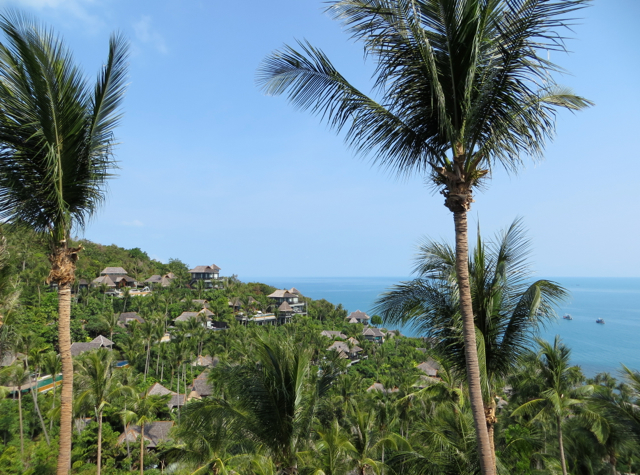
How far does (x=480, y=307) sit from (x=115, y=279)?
5947 centimetres

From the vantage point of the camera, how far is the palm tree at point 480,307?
561 centimetres

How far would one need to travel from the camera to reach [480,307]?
576 cm

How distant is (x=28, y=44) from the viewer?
12.4ft

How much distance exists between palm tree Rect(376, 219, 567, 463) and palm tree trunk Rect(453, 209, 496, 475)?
1.42 metres

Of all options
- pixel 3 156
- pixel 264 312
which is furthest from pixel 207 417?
pixel 264 312

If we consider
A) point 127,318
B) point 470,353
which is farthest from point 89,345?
point 470,353

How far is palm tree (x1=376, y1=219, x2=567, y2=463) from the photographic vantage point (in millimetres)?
5609

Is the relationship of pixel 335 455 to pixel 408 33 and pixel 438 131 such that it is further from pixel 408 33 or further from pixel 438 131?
pixel 408 33

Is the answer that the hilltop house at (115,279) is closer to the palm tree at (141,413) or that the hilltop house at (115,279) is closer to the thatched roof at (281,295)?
the thatched roof at (281,295)

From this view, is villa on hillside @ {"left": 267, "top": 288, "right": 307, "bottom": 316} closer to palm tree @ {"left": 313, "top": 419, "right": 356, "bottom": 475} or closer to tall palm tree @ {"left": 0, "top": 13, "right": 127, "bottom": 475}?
palm tree @ {"left": 313, "top": 419, "right": 356, "bottom": 475}

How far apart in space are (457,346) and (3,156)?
21.3 feet

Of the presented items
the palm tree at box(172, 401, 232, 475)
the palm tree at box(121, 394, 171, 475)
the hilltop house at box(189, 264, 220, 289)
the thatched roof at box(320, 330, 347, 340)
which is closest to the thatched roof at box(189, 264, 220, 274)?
the hilltop house at box(189, 264, 220, 289)

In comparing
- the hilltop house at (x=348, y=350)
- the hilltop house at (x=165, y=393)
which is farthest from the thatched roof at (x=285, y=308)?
the hilltop house at (x=165, y=393)

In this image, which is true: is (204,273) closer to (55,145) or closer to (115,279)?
(115,279)
